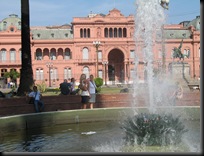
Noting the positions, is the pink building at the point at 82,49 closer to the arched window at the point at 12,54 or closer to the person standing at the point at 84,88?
the arched window at the point at 12,54

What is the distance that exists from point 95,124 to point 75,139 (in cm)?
208

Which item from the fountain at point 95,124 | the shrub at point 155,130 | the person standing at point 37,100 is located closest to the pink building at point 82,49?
the person standing at point 37,100

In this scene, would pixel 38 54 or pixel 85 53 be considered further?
pixel 38 54

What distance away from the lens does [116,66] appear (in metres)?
61.4

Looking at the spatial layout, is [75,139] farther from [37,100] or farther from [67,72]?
[67,72]

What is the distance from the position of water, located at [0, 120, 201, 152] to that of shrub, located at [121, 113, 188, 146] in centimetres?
44

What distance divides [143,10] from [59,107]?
565 cm

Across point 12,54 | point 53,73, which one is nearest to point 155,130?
point 53,73

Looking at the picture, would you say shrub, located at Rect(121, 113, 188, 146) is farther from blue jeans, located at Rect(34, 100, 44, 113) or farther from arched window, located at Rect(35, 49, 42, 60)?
arched window, located at Rect(35, 49, 42, 60)

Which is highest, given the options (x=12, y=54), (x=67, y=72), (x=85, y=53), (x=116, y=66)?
(x=85, y=53)

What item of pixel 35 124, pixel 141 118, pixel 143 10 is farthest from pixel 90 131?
pixel 143 10

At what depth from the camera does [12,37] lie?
2320 inches

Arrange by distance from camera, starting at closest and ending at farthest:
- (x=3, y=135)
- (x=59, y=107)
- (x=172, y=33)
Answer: (x=3, y=135) < (x=59, y=107) < (x=172, y=33)

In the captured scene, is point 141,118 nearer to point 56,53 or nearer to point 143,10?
point 143,10
